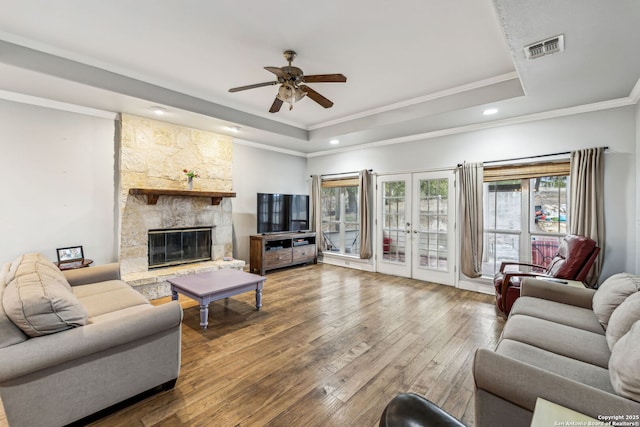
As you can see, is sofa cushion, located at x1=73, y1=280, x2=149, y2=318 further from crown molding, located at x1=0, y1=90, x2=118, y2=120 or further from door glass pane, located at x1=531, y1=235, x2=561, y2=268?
door glass pane, located at x1=531, y1=235, x2=561, y2=268

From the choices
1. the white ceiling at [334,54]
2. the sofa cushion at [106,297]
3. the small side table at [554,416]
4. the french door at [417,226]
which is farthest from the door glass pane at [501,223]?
the sofa cushion at [106,297]

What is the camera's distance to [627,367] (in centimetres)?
117

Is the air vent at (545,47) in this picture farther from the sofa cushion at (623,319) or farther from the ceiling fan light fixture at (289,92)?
the ceiling fan light fixture at (289,92)

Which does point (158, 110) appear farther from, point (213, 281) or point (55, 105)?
point (213, 281)

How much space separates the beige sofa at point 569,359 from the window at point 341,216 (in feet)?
13.1

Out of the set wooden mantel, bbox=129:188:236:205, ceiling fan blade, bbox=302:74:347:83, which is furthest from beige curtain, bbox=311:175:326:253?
ceiling fan blade, bbox=302:74:347:83

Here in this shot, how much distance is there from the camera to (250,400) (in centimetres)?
194

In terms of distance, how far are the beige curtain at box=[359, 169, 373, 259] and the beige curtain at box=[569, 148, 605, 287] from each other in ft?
10.4

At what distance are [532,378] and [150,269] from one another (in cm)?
480

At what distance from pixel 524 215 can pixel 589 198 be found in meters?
0.75

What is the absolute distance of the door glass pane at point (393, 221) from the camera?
5.45 m

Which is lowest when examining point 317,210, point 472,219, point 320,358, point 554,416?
point 320,358

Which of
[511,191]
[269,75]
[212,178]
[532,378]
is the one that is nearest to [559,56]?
[511,191]

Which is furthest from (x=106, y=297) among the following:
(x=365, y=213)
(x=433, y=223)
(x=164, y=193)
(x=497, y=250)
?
(x=497, y=250)
